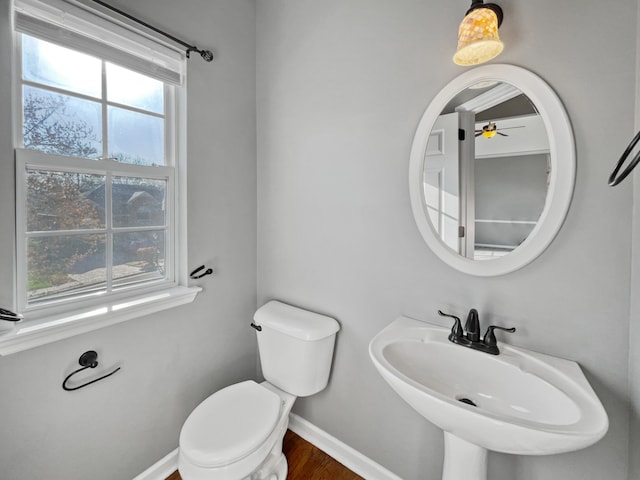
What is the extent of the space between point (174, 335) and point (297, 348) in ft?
2.10

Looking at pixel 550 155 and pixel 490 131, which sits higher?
pixel 490 131

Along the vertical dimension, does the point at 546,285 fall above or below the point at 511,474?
above

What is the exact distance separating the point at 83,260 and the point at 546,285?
1.79 m

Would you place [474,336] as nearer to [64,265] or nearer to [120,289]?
[120,289]

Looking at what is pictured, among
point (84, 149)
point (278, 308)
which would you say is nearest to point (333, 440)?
point (278, 308)

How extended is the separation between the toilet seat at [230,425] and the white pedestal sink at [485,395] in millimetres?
627

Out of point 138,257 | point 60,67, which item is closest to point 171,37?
point 60,67

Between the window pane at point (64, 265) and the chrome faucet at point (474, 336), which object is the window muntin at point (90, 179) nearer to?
the window pane at point (64, 265)

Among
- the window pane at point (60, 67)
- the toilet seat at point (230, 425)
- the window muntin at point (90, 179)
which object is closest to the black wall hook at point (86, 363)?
the window muntin at point (90, 179)

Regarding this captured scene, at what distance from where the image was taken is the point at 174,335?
143cm

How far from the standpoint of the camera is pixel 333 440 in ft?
5.02

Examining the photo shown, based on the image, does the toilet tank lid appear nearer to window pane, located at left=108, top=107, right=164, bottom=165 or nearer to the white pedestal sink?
the white pedestal sink

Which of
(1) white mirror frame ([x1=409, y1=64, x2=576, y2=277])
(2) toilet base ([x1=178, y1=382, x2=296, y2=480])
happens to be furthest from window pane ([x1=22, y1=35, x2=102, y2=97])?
(2) toilet base ([x1=178, y1=382, x2=296, y2=480])

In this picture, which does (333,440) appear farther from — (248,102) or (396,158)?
(248,102)
